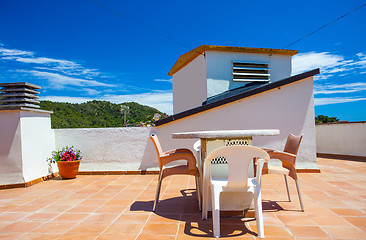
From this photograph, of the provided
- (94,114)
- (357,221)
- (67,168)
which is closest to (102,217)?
(67,168)

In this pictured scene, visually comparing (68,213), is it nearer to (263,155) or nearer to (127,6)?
(263,155)

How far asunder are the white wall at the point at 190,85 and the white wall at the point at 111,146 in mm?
2717

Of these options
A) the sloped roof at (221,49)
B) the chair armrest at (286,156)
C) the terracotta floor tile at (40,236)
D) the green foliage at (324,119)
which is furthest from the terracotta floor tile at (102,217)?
the green foliage at (324,119)

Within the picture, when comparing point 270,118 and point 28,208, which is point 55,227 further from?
point 270,118

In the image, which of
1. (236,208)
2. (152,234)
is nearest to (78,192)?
(152,234)

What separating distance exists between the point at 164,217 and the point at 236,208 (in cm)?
83

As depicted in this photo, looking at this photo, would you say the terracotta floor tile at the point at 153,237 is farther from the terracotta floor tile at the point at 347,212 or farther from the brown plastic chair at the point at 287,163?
the terracotta floor tile at the point at 347,212

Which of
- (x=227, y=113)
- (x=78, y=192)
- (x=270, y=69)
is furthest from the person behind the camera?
(x=270, y=69)

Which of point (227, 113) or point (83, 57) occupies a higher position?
point (83, 57)

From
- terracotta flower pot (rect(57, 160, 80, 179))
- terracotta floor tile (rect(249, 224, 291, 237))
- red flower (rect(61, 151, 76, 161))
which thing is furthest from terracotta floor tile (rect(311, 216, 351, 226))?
red flower (rect(61, 151, 76, 161))

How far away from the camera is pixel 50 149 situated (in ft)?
18.0

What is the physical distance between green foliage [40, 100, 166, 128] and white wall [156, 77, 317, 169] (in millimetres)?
8016

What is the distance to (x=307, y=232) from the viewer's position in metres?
2.32

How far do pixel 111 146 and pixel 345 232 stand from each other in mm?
4696
